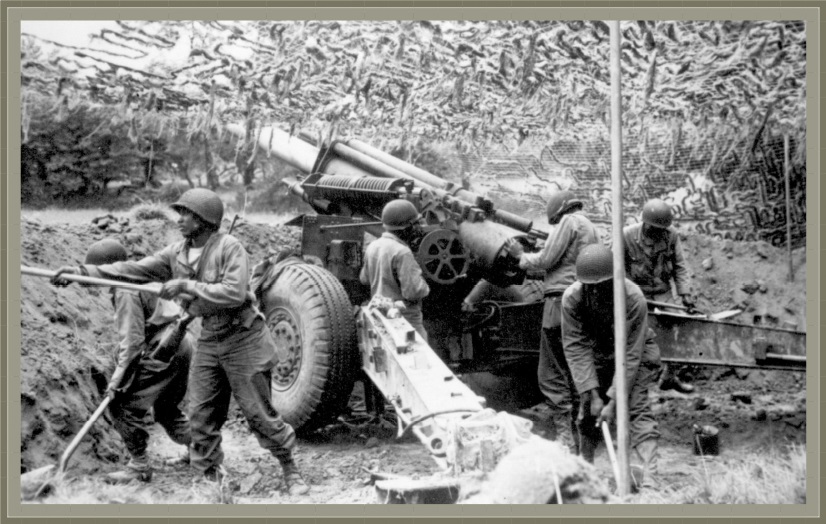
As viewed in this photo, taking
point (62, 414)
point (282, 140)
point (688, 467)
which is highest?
point (282, 140)

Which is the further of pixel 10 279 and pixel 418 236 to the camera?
pixel 418 236

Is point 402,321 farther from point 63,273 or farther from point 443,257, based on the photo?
point 63,273

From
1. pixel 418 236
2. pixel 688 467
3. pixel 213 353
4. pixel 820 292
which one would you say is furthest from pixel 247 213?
pixel 820 292

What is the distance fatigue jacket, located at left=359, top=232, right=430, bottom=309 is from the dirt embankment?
197 cm

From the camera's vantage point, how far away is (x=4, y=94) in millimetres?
5059

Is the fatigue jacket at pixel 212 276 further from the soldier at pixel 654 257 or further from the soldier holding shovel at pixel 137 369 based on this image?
the soldier at pixel 654 257

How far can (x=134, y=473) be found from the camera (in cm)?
543

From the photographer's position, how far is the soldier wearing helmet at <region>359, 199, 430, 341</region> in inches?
243

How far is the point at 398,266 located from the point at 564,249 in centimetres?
119

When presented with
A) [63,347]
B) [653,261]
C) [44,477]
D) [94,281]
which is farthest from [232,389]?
[653,261]

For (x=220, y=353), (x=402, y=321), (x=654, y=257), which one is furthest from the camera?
(x=654, y=257)

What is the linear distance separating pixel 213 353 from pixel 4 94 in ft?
5.94

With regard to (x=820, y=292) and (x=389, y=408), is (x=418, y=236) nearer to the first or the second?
(x=389, y=408)

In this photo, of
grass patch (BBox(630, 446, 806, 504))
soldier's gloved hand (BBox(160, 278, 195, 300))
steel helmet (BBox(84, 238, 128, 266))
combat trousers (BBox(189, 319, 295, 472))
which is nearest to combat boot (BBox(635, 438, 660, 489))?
grass patch (BBox(630, 446, 806, 504))
